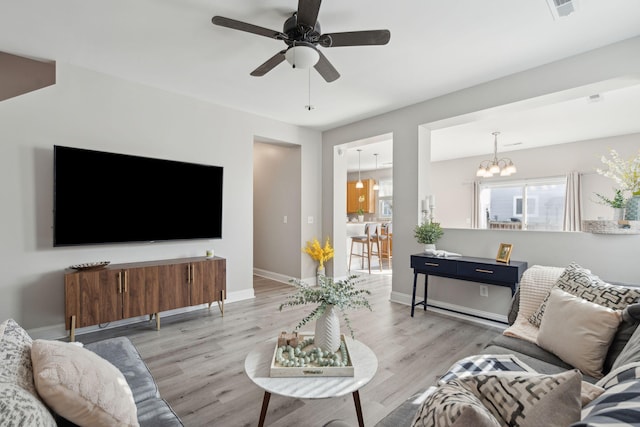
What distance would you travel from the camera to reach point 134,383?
4.71ft

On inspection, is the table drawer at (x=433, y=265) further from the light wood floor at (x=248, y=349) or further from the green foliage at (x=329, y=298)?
the green foliage at (x=329, y=298)

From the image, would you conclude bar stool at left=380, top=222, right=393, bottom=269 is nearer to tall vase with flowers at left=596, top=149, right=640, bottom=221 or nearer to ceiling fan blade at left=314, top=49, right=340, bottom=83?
tall vase with flowers at left=596, top=149, right=640, bottom=221

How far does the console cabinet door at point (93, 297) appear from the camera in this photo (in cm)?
268

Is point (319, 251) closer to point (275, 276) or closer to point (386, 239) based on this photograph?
point (275, 276)

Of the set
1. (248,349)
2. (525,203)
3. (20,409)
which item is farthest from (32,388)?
(525,203)

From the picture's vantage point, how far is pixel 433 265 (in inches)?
137

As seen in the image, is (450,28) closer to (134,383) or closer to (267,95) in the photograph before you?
(267,95)

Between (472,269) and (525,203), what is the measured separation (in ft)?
15.5

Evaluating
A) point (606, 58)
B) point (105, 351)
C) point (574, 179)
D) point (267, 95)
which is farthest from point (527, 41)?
point (574, 179)

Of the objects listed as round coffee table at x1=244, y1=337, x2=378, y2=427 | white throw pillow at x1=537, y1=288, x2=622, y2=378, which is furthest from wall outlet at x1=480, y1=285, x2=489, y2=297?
round coffee table at x1=244, y1=337, x2=378, y2=427

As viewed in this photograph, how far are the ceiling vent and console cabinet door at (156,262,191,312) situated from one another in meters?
3.89

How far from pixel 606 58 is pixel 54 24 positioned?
4.54 m

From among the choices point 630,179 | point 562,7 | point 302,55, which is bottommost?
point 630,179

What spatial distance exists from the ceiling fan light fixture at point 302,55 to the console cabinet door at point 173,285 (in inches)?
95.3
